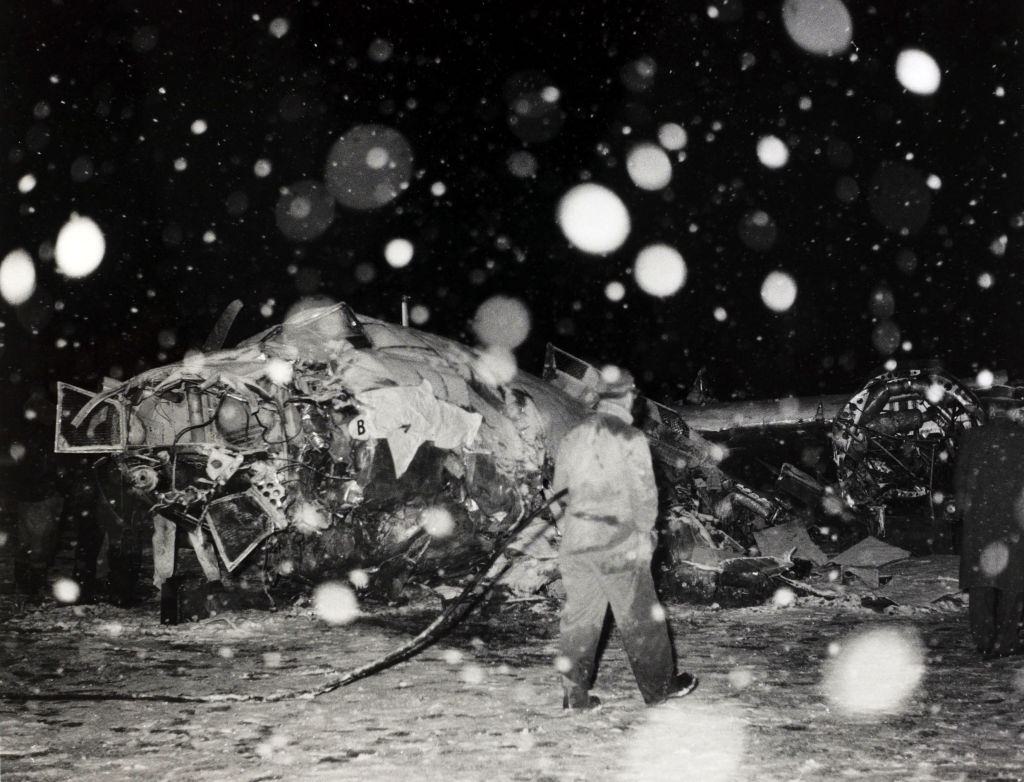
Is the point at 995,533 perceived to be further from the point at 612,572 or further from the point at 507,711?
the point at 507,711

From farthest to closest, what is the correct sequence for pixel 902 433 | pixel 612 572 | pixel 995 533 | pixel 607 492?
pixel 902 433 → pixel 995 533 → pixel 607 492 → pixel 612 572

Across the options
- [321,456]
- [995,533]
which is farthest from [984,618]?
[321,456]

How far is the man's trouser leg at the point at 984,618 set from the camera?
5.07 meters

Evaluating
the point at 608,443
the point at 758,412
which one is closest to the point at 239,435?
the point at 608,443

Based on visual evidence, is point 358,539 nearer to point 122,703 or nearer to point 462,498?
point 462,498

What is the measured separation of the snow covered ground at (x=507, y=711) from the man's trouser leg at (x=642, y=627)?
15cm

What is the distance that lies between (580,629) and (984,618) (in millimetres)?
3034

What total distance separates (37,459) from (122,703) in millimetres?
5009

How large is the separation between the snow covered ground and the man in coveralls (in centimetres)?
22

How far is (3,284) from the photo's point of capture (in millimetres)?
19484

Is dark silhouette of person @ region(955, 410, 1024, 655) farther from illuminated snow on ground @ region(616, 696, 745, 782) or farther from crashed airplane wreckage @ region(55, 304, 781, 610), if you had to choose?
crashed airplane wreckage @ region(55, 304, 781, 610)

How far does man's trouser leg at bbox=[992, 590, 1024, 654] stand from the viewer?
4969 mm

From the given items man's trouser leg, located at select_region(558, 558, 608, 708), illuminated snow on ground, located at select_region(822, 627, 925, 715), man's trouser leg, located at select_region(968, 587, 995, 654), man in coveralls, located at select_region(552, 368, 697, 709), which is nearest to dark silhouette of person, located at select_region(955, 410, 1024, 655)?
man's trouser leg, located at select_region(968, 587, 995, 654)

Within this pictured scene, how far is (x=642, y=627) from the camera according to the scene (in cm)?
405
